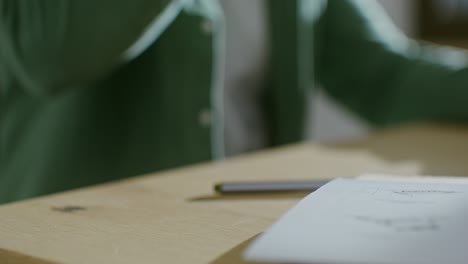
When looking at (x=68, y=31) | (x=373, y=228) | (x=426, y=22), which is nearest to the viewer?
(x=373, y=228)

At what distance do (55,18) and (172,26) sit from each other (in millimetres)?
316

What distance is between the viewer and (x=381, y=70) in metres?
1.30

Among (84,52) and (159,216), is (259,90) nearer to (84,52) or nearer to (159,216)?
(84,52)

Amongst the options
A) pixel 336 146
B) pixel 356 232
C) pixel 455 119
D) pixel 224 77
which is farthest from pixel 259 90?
pixel 356 232

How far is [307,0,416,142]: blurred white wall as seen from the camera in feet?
7.64

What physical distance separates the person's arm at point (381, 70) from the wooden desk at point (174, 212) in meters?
0.31

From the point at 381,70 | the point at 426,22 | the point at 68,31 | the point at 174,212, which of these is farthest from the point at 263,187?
the point at 426,22

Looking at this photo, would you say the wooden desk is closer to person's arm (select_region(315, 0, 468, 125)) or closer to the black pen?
the black pen

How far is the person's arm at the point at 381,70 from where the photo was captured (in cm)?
109

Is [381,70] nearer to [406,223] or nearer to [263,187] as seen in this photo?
[263,187]

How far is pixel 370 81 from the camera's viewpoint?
1.33m

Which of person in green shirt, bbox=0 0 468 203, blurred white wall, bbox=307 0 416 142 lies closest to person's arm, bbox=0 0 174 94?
person in green shirt, bbox=0 0 468 203

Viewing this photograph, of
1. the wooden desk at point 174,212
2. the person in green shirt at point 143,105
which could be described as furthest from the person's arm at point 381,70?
the wooden desk at point 174,212

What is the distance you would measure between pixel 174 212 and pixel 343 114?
1.85 m
